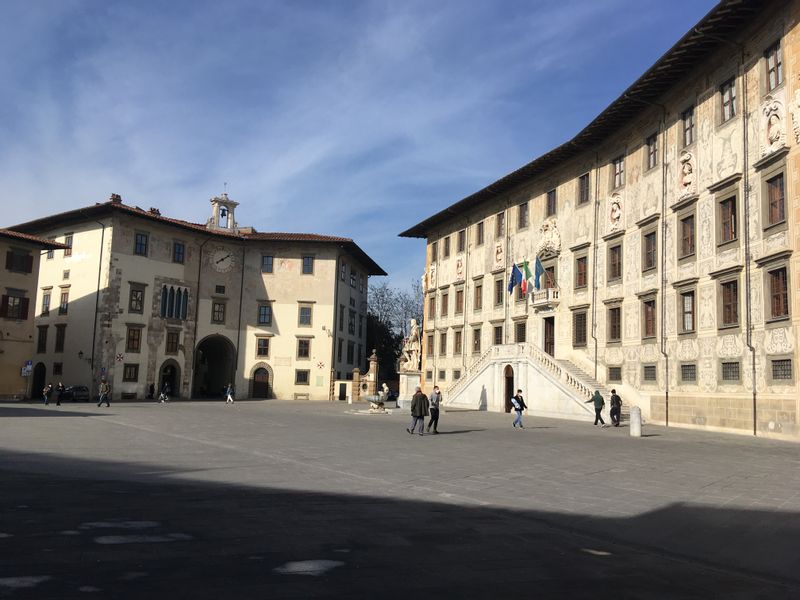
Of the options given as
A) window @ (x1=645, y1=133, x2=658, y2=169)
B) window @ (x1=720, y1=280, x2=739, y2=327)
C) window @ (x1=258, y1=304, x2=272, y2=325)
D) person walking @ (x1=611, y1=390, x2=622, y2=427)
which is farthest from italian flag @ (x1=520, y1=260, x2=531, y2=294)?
window @ (x1=258, y1=304, x2=272, y2=325)

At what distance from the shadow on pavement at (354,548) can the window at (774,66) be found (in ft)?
61.7

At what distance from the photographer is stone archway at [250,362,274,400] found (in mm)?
54531

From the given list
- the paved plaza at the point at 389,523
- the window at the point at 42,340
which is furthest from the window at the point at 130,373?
the paved plaza at the point at 389,523

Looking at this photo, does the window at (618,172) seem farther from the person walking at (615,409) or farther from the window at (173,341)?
the window at (173,341)

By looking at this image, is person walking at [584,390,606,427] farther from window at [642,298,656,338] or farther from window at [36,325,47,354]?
window at [36,325,47,354]

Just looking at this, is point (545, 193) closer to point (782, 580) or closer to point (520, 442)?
point (520, 442)

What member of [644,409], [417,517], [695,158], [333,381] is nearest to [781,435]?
[644,409]

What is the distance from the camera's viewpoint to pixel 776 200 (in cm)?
2278

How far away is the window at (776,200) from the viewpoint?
2236 centimetres

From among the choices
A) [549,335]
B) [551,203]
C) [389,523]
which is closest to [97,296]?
[549,335]

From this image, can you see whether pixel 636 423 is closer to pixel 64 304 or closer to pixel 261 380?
pixel 261 380

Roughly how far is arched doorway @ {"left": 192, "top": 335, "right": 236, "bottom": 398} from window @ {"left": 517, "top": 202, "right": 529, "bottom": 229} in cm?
2553

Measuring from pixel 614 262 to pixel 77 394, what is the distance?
32606 millimetres

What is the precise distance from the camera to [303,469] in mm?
12602
